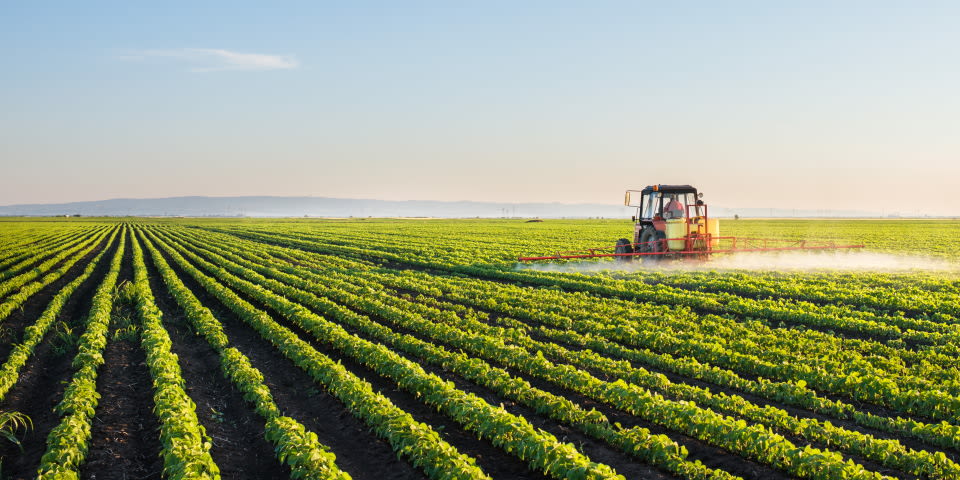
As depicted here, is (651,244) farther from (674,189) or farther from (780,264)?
(780,264)

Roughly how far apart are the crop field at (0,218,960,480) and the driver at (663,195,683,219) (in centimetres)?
473

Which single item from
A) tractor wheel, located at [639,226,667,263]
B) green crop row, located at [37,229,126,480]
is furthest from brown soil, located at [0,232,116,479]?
tractor wheel, located at [639,226,667,263]

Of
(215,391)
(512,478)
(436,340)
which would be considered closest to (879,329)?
(436,340)

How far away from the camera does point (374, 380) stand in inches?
384

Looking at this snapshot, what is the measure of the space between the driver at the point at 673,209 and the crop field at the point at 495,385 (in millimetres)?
4732

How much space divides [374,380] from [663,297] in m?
9.24

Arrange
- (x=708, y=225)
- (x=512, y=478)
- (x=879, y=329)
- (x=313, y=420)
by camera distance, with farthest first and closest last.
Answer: (x=708, y=225) → (x=879, y=329) → (x=313, y=420) → (x=512, y=478)

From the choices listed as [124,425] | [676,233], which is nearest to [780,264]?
[676,233]

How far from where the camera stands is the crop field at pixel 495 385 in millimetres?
6531

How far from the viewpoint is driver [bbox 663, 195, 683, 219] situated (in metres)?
22.3

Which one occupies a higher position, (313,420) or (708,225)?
(708,225)

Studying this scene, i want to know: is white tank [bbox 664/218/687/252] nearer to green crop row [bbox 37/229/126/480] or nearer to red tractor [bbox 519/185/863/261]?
red tractor [bbox 519/185/863/261]

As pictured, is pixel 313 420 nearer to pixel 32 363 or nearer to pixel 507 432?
pixel 507 432

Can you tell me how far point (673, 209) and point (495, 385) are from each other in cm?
1548
